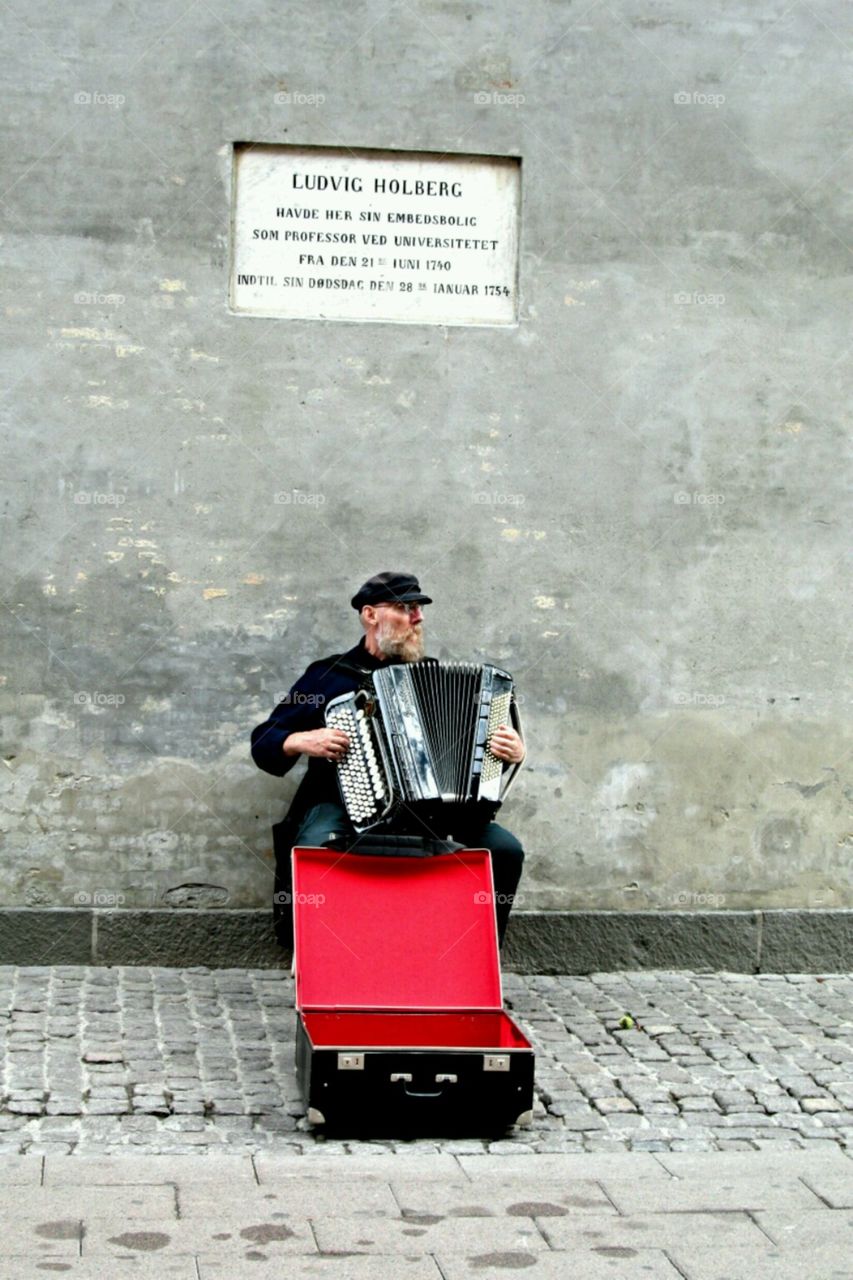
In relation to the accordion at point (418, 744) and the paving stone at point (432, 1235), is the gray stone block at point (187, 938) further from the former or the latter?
the paving stone at point (432, 1235)

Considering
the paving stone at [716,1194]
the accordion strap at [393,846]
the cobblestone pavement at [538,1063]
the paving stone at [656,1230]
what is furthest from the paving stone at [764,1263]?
the accordion strap at [393,846]

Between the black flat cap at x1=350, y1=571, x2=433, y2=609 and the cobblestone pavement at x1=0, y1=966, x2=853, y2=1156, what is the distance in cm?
164

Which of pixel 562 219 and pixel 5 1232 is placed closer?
pixel 5 1232

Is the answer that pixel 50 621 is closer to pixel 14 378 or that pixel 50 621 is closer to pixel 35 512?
pixel 35 512

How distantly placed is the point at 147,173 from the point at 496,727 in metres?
2.77

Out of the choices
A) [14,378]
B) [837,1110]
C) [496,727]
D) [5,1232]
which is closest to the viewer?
[5,1232]

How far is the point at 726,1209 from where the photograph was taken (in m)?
4.50

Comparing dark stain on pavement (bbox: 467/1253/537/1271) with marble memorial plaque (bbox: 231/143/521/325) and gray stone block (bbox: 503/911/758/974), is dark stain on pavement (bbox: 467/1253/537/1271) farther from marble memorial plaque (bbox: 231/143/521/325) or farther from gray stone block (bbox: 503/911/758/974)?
marble memorial plaque (bbox: 231/143/521/325)

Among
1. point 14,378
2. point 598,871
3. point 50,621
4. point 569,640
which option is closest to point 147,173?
point 14,378

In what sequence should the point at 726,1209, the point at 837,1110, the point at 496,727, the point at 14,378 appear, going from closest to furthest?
the point at 726,1209 → the point at 837,1110 → the point at 496,727 → the point at 14,378

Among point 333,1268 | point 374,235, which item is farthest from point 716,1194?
point 374,235

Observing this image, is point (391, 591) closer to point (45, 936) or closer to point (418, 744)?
point (418, 744)

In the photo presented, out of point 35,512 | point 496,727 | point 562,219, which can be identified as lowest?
point 496,727

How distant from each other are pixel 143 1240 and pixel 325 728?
7.64 feet
